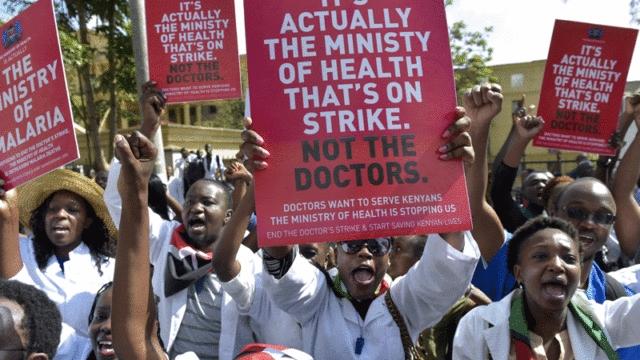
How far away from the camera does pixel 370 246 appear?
10.4 feet

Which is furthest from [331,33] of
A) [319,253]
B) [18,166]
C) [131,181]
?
[319,253]

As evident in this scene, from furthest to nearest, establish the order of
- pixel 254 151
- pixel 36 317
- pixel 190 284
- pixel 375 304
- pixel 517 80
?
pixel 517 80 < pixel 190 284 < pixel 375 304 < pixel 254 151 < pixel 36 317

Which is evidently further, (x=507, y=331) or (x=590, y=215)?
(x=590, y=215)

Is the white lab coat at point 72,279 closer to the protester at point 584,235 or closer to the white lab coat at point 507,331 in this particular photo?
the white lab coat at point 507,331

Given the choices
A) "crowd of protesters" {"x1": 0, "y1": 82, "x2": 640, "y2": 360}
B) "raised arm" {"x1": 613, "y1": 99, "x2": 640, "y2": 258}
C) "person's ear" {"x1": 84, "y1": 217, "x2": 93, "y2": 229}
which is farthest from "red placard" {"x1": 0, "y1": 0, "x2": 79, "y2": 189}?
"raised arm" {"x1": 613, "y1": 99, "x2": 640, "y2": 258}

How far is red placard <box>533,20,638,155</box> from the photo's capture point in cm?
513

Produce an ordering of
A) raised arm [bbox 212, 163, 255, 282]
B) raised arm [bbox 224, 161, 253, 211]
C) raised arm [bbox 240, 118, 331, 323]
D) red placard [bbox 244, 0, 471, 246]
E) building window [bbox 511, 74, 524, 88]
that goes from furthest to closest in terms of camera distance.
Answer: building window [bbox 511, 74, 524, 88]
raised arm [bbox 224, 161, 253, 211]
raised arm [bbox 212, 163, 255, 282]
raised arm [bbox 240, 118, 331, 323]
red placard [bbox 244, 0, 471, 246]

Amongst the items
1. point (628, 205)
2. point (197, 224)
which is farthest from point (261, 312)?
point (628, 205)

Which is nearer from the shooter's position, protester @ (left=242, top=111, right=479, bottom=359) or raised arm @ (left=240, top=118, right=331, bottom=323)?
protester @ (left=242, top=111, right=479, bottom=359)

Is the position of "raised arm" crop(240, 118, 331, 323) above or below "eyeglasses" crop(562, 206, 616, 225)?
below

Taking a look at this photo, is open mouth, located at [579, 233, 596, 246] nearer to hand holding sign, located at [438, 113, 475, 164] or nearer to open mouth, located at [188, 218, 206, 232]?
hand holding sign, located at [438, 113, 475, 164]

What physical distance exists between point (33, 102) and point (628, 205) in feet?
10.0

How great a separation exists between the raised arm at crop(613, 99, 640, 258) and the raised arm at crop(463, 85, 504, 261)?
3.26 feet

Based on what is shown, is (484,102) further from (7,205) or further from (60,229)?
(60,229)
